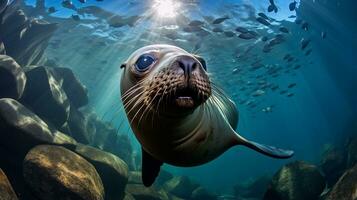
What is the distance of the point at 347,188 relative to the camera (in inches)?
194

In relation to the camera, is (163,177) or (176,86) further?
(163,177)

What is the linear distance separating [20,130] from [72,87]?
26.2 ft

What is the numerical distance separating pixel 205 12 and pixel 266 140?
493ft

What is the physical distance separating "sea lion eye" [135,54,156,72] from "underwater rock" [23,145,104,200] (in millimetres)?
4475

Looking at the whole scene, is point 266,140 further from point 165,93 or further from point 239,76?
point 165,93

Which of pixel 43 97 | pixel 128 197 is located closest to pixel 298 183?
pixel 128 197

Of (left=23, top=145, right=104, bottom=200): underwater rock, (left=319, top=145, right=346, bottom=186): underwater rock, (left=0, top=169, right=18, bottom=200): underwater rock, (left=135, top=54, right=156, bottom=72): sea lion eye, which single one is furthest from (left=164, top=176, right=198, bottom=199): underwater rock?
(left=135, top=54, right=156, bottom=72): sea lion eye

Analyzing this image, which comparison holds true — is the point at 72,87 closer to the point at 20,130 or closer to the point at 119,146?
the point at 119,146

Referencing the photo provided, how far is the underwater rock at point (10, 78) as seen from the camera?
935 centimetres

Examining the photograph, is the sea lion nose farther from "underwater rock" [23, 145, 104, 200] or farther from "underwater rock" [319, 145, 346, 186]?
"underwater rock" [319, 145, 346, 186]

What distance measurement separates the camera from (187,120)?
8.13 feet

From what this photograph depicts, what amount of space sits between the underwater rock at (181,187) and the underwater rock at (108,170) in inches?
304

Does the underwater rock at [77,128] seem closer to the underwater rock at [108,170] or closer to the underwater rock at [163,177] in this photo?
the underwater rock at [108,170]

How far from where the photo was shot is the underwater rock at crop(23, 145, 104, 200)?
615 cm
